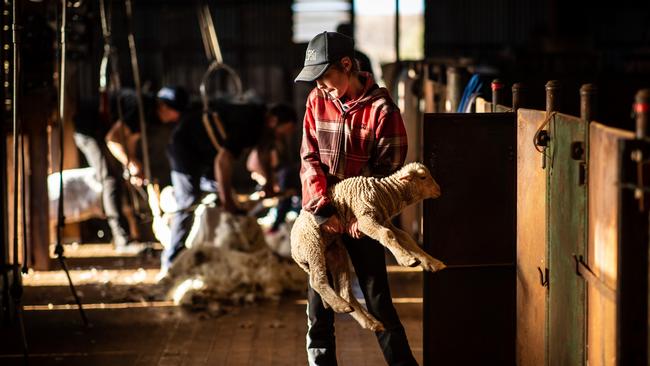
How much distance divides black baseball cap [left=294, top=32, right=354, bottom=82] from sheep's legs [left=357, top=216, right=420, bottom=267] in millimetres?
762

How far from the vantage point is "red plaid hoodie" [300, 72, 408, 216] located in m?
5.09

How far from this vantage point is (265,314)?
311 inches

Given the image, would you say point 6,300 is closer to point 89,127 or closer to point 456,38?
point 89,127

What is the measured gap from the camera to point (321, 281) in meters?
5.06

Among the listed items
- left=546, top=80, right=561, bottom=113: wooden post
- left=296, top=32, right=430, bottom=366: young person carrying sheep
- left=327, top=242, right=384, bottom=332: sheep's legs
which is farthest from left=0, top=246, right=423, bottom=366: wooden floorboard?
left=546, top=80, right=561, bottom=113: wooden post

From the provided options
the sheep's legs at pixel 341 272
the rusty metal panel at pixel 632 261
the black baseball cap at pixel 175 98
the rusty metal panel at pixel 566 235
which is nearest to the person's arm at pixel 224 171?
the black baseball cap at pixel 175 98

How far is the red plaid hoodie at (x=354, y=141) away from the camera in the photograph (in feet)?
16.7

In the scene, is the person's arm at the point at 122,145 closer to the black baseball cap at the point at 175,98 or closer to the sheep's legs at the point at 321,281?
the black baseball cap at the point at 175,98

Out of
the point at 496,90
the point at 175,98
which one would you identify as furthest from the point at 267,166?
the point at 496,90

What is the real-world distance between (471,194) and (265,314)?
2.86m

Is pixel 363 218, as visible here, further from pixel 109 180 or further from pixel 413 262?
pixel 109 180

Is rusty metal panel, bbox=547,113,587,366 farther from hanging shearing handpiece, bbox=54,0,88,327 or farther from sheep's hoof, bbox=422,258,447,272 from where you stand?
hanging shearing handpiece, bbox=54,0,88,327

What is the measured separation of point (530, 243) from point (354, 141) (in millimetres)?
1032

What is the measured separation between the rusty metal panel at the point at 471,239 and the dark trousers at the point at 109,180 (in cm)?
593
